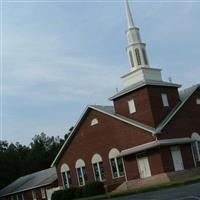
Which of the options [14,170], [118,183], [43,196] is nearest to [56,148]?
[14,170]

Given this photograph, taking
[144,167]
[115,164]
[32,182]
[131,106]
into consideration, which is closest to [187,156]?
[144,167]

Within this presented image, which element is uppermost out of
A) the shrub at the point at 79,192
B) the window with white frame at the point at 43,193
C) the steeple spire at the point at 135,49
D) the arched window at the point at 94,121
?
the steeple spire at the point at 135,49

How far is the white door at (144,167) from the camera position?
4553 centimetres

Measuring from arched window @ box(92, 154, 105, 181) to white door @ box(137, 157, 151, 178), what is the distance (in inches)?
234

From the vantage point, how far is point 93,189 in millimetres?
47344

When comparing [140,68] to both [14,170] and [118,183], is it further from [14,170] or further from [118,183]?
[14,170]

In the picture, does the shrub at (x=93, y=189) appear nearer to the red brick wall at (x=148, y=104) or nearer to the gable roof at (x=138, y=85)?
the red brick wall at (x=148, y=104)

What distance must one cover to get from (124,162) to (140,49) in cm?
1086

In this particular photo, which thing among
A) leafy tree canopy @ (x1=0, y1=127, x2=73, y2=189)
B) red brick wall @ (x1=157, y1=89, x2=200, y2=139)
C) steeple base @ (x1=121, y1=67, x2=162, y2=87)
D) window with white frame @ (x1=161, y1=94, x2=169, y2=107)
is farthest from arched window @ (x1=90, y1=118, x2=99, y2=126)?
leafy tree canopy @ (x1=0, y1=127, x2=73, y2=189)

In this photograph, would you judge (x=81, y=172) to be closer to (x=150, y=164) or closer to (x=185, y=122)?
(x=150, y=164)

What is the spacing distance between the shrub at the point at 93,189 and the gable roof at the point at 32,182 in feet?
53.5

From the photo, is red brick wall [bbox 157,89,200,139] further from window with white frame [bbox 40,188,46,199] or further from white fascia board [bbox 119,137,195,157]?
window with white frame [bbox 40,188,46,199]

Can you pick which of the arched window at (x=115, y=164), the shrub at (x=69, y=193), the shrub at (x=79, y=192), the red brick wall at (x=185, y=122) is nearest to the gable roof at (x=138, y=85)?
the red brick wall at (x=185, y=122)

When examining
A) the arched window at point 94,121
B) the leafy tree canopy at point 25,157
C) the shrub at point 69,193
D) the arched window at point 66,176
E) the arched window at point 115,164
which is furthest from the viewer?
the leafy tree canopy at point 25,157
